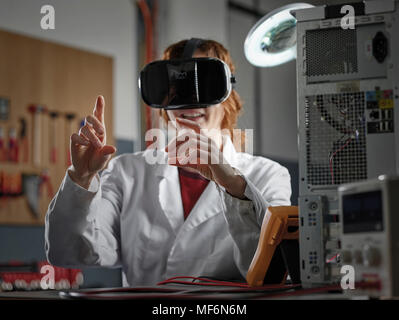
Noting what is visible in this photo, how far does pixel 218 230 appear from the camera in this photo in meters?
1.56

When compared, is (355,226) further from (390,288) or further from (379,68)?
(379,68)

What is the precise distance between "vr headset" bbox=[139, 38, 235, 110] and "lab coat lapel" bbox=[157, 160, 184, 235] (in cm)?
50

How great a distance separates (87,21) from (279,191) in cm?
198

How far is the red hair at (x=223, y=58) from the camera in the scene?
59.6 inches

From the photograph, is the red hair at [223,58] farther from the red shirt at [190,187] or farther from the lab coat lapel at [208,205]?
the red shirt at [190,187]

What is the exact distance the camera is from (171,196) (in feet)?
5.34

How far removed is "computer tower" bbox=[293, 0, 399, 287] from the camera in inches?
36.0

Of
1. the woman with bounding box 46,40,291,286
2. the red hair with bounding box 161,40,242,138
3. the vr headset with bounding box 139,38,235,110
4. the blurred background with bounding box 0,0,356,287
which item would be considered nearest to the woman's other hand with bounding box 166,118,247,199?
the vr headset with bounding box 139,38,235,110

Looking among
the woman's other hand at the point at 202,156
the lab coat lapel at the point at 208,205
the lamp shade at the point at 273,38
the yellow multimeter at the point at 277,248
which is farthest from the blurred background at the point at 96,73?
the yellow multimeter at the point at 277,248

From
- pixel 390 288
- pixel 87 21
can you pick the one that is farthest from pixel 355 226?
pixel 87 21

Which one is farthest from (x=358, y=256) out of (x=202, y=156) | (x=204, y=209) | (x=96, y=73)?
(x=96, y=73)

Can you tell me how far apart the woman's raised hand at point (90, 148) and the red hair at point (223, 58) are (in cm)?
43

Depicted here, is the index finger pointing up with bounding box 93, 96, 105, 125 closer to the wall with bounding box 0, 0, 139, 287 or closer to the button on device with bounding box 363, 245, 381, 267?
the button on device with bounding box 363, 245, 381, 267

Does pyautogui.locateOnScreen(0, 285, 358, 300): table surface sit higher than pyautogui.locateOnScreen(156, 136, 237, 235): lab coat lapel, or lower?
lower
